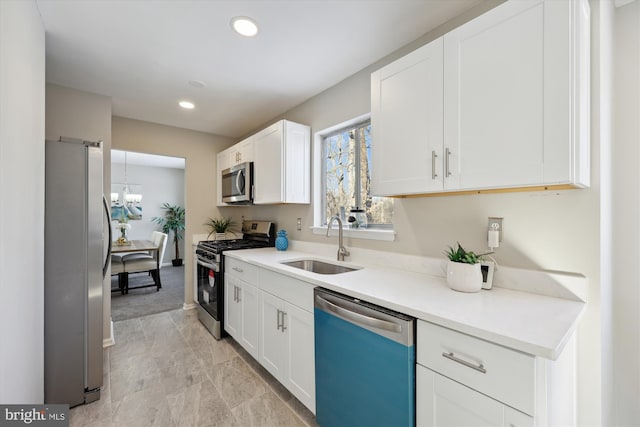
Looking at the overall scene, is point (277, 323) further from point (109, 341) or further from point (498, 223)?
point (109, 341)

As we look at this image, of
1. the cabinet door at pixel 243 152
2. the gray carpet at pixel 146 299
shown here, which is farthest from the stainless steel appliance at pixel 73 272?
the gray carpet at pixel 146 299

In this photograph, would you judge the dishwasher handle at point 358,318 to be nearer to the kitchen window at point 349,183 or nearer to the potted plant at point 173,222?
the kitchen window at point 349,183

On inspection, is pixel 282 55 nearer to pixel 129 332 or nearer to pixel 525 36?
pixel 525 36

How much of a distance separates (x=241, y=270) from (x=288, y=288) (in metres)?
0.80

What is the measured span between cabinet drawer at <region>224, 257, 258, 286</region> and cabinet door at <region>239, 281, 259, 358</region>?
2.1 inches

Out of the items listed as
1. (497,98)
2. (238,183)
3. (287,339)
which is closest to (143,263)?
(238,183)

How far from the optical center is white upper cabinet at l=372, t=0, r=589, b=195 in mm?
1014

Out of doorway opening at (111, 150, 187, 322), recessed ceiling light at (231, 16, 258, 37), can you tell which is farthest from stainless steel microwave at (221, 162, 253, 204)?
doorway opening at (111, 150, 187, 322)

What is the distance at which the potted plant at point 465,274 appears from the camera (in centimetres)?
132

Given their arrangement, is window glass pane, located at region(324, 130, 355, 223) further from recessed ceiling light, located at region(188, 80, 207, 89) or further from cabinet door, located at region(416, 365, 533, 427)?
cabinet door, located at region(416, 365, 533, 427)

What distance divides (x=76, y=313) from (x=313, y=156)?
2192 millimetres

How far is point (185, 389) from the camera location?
200cm

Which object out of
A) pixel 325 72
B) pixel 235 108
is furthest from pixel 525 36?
pixel 235 108

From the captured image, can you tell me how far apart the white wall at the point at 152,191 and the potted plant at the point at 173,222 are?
0.30 feet
